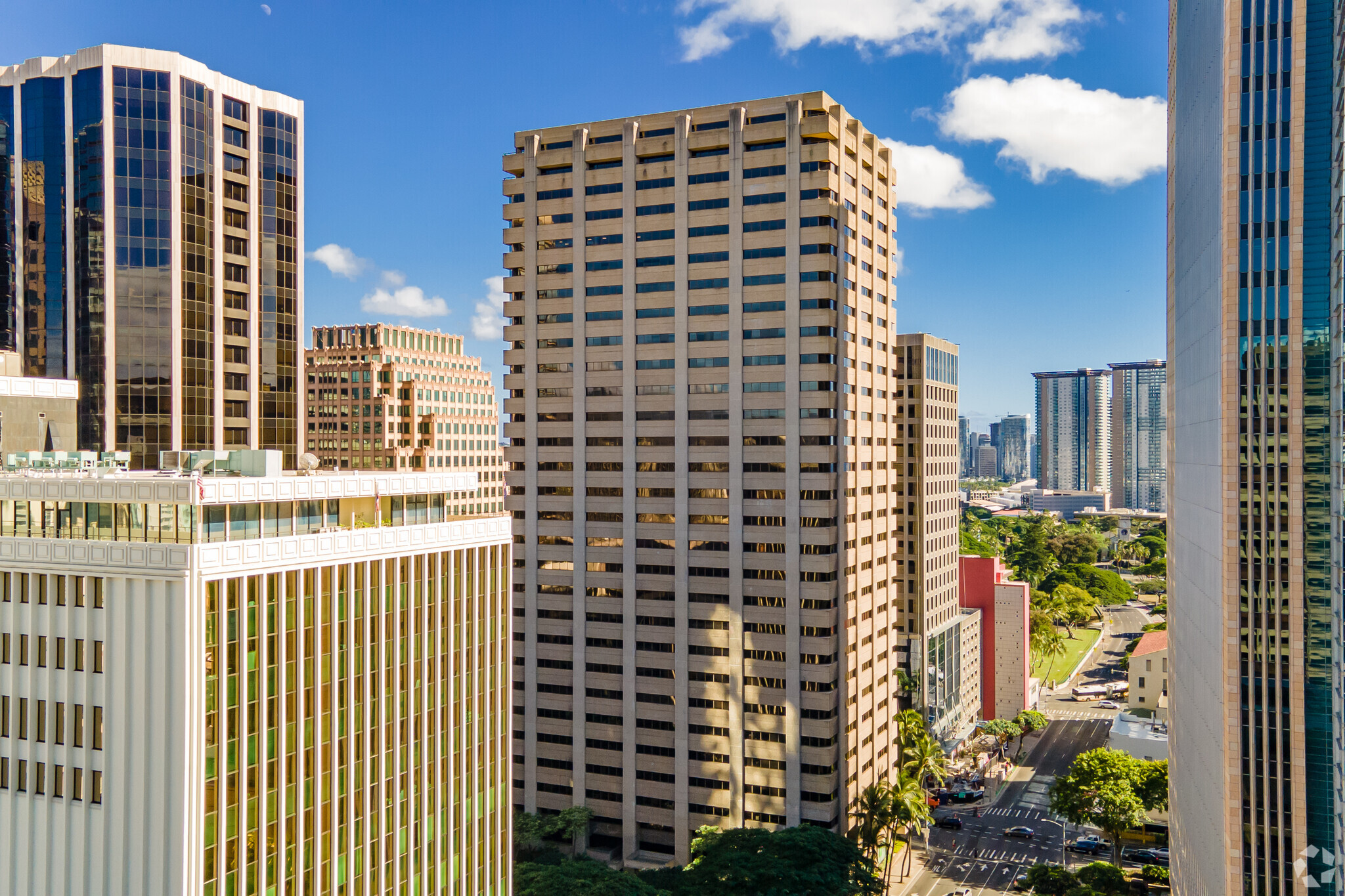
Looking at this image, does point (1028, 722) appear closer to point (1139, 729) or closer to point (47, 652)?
point (1139, 729)

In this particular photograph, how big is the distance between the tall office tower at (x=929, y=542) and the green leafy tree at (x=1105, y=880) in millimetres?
46443

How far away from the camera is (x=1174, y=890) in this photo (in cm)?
9850

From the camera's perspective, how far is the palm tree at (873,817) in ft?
340

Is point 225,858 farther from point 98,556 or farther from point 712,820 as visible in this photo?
point 712,820

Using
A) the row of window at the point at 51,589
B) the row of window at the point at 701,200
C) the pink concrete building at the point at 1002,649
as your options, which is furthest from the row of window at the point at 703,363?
the pink concrete building at the point at 1002,649

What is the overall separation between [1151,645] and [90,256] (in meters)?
189

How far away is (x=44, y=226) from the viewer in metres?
99.5

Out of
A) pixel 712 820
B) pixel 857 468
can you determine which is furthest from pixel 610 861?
pixel 857 468

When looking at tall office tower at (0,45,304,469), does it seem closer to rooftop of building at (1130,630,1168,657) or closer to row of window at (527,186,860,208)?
row of window at (527,186,860,208)

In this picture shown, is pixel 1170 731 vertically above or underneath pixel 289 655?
underneath

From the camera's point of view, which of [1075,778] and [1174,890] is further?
[1075,778]

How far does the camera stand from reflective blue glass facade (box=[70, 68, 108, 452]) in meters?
96.8

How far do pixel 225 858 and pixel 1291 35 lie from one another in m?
84.9

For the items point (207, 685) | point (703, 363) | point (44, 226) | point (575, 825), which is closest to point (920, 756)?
point (575, 825)
